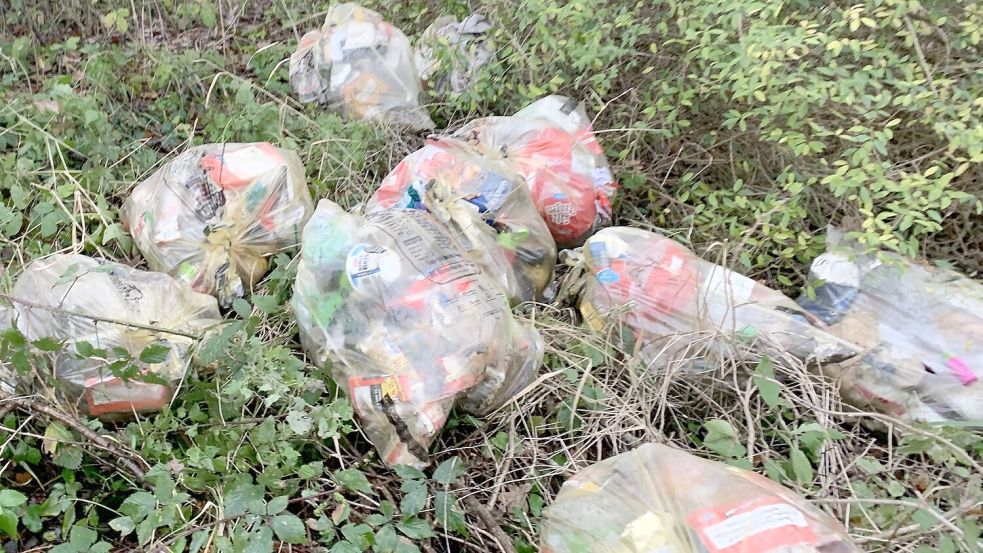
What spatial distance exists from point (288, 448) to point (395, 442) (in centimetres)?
21

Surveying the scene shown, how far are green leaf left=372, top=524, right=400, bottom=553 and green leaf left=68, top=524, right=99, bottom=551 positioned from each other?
48cm

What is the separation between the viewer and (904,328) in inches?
65.2

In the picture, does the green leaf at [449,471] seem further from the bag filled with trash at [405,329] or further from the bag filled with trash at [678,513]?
the bag filled with trash at [678,513]

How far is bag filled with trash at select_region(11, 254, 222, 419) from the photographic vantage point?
1.46 meters

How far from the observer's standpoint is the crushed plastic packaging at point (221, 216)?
181 cm

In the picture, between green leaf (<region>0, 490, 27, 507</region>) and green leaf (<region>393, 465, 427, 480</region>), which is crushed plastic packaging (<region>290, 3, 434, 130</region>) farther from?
green leaf (<region>0, 490, 27, 507</region>)

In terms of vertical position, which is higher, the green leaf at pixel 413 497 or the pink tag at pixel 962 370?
the green leaf at pixel 413 497

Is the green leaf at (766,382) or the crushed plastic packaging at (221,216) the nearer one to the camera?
the green leaf at (766,382)

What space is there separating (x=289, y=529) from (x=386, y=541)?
17 cm

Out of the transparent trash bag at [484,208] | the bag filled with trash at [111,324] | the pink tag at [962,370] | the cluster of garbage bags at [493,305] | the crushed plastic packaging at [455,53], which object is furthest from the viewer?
the crushed plastic packaging at [455,53]

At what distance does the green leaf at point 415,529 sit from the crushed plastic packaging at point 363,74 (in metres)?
1.44

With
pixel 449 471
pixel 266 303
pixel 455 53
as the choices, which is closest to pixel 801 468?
pixel 449 471

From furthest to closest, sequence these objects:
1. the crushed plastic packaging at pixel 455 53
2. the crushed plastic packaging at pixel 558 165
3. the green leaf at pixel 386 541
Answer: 1. the crushed plastic packaging at pixel 455 53
2. the crushed plastic packaging at pixel 558 165
3. the green leaf at pixel 386 541

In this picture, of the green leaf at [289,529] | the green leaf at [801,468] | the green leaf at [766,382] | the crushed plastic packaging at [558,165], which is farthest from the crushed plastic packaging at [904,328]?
the green leaf at [289,529]
